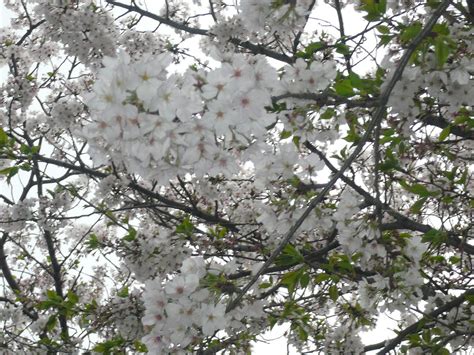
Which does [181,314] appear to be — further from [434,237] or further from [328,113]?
[434,237]

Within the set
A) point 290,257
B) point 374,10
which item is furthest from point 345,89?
point 290,257

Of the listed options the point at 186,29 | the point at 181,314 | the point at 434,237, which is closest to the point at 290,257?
the point at 434,237

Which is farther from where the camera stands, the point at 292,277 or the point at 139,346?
the point at 139,346

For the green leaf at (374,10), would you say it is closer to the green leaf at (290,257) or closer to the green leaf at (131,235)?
the green leaf at (290,257)

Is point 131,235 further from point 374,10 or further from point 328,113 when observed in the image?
point 374,10

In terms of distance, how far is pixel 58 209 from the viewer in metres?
6.41

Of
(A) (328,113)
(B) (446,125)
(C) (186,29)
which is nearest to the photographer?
(A) (328,113)

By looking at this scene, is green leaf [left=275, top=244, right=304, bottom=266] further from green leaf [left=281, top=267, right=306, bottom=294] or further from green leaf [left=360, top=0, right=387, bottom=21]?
green leaf [left=360, top=0, right=387, bottom=21]

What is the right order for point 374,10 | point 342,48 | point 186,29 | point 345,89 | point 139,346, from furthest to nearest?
point 186,29, point 139,346, point 342,48, point 374,10, point 345,89

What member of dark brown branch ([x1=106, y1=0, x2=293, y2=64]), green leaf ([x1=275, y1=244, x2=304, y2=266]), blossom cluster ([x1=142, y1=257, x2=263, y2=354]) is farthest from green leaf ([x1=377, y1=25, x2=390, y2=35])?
dark brown branch ([x1=106, y1=0, x2=293, y2=64])

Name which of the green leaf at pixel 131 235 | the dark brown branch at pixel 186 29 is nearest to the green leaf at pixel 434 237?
the green leaf at pixel 131 235

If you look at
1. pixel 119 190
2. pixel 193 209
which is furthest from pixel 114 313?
pixel 119 190

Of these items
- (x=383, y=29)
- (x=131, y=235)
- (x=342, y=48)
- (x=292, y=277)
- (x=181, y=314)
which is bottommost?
(x=181, y=314)

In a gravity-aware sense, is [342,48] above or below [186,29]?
below
